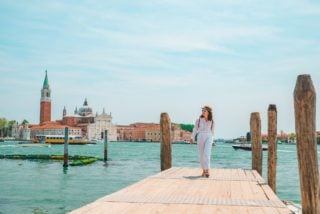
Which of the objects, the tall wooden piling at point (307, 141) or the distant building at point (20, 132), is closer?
the tall wooden piling at point (307, 141)

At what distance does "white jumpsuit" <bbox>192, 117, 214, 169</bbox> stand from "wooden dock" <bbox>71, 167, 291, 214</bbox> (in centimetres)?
56

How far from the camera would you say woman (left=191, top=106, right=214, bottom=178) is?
393 inches

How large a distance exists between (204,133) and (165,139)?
98.9 inches

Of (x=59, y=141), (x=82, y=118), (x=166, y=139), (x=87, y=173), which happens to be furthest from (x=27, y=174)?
(x=82, y=118)

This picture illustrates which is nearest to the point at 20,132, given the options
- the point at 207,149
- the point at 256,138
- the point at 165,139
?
the point at 165,139

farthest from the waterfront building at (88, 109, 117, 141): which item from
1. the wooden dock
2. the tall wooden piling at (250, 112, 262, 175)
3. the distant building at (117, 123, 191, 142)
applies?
the wooden dock

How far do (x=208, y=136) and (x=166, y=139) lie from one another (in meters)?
2.52

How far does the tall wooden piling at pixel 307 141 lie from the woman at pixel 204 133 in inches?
175

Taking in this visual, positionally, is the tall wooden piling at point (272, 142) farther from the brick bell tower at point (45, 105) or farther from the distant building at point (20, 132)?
the distant building at point (20, 132)

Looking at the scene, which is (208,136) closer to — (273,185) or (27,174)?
(273,185)

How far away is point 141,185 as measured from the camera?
27.1 ft

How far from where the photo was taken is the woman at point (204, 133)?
393 inches

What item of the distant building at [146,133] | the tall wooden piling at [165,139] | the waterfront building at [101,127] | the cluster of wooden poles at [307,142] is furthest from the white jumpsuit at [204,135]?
the distant building at [146,133]

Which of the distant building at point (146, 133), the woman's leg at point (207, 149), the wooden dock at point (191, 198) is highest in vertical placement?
the distant building at point (146, 133)
